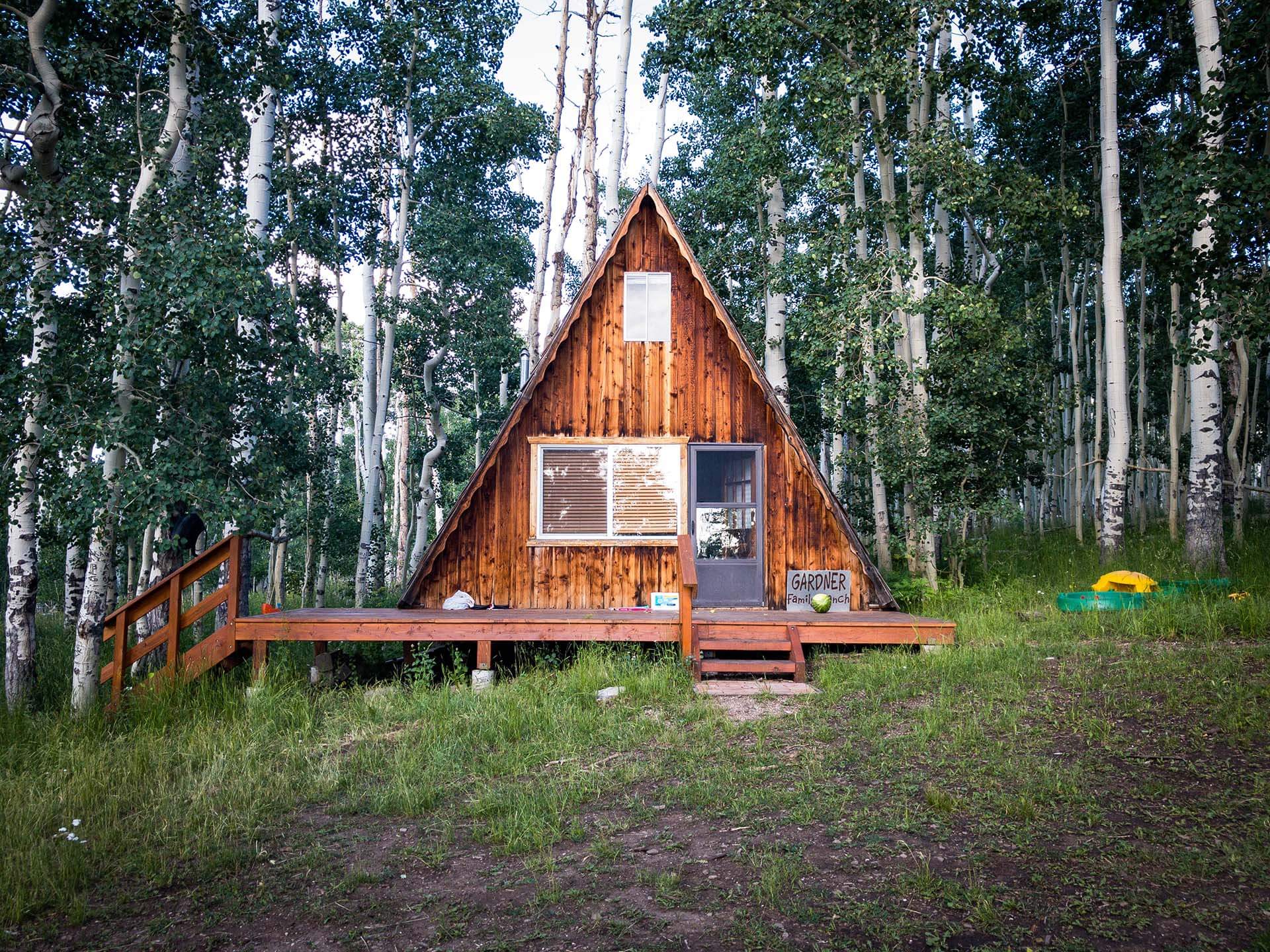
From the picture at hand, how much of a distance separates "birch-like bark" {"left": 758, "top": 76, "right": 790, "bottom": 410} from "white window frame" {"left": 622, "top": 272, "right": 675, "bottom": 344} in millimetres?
4478

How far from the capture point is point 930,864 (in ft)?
13.8

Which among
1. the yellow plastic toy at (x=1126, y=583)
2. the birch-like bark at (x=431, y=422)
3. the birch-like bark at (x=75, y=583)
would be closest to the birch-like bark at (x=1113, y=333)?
the yellow plastic toy at (x=1126, y=583)

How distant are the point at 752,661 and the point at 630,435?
3530 millimetres

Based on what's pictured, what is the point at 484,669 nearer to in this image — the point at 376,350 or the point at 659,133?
the point at 376,350

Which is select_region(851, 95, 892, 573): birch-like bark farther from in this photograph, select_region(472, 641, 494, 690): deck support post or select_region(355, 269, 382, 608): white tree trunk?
select_region(355, 269, 382, 608): white tree trunk

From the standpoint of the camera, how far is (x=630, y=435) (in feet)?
35.3

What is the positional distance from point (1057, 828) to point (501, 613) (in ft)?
21.0

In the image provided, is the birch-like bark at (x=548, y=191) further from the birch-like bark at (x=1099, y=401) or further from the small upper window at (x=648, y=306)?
the birch-like bark at (x=1099, y=401)

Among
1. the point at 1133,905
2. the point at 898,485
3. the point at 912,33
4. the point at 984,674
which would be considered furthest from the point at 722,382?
the point at 1133,905

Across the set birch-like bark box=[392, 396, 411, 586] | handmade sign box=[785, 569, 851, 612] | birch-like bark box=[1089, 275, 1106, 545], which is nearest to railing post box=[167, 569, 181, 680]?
handmade sign box=[785, 569, 851, 612]

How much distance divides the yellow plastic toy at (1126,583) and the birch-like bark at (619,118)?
33.6 feet

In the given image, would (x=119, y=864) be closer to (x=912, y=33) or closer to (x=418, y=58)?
(x=912, y=33)

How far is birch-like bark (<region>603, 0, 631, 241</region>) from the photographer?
15547mm

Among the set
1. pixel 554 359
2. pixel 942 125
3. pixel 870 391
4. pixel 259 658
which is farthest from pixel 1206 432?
pixel 259 658
